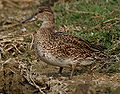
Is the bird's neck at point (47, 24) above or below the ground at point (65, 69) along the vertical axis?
above

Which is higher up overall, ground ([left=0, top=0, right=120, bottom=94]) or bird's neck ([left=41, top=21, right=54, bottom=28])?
bird's neck ([left=41, top=21, right=54, bottom=28])

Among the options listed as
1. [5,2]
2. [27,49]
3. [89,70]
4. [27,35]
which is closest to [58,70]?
[89,70]

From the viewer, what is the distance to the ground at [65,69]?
17.8 ft

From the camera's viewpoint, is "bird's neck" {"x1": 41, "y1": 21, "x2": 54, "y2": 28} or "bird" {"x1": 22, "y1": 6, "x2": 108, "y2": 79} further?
"bird's neck" {"x1": 41, "y1": 21, "x2": 54, "y2": 28}

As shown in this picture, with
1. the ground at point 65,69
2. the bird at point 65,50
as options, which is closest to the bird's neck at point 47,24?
the bird at point 65,50

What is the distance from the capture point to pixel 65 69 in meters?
6.34

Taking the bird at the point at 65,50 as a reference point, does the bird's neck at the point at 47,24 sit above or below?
above

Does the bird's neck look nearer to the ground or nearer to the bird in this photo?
the bird

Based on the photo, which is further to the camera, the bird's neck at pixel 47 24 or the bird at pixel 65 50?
the bird's neck at pixel 47 24

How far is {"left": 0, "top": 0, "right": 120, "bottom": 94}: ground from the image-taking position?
5414 mm

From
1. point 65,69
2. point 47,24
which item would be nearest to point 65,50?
point 47,24

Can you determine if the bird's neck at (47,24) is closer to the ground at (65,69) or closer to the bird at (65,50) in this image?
the bird at (65,50)

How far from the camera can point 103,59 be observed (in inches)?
226

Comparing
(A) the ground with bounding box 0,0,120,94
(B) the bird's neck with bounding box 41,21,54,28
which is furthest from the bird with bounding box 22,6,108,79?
(A) the ground with bounding box 0,0,120,94
